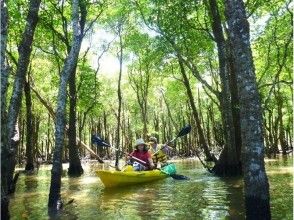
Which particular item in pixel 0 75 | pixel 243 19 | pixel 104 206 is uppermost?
pixel 243 19

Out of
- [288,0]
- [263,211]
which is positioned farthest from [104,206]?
[288,0]

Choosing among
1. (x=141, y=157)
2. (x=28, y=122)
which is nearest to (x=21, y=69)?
(x=141, y=157)

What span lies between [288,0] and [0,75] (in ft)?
57.6

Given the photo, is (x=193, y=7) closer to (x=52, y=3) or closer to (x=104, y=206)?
(x=52, y=3)

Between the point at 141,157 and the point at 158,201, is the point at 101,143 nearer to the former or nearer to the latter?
the point at 141,157

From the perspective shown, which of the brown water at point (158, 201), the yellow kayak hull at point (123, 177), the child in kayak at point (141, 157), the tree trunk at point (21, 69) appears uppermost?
the tree trunk at point (21, 69)

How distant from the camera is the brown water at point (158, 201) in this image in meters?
8.57

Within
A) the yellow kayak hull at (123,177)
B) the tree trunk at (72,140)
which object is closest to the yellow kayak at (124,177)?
the yellow kayak hull at (123,177)

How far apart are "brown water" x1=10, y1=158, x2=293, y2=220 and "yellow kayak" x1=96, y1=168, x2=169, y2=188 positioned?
27cm

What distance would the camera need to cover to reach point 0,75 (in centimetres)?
676

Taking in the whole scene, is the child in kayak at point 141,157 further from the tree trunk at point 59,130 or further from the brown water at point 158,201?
the tree trunk at point 59,130

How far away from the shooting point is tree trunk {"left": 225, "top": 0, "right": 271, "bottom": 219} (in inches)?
231

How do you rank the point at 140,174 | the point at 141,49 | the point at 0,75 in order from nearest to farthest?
the point at 0,75 → the point at 140,174 → the point at 141,49

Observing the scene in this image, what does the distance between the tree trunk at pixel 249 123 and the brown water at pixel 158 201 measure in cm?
203
